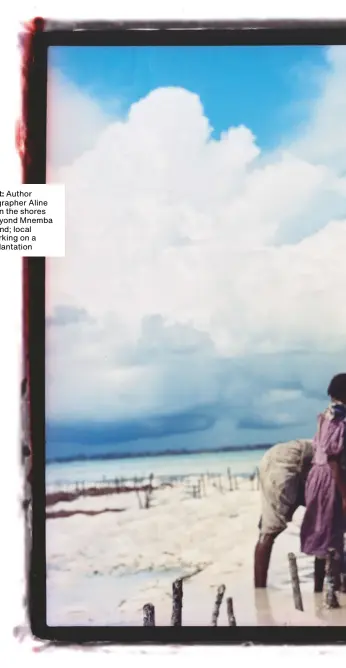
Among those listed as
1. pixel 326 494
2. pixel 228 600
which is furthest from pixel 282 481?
pixel 228 600

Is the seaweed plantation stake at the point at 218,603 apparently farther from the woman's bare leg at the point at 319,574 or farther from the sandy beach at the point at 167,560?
the woman's bare leg at the point at 319,574

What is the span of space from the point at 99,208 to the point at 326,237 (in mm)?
358

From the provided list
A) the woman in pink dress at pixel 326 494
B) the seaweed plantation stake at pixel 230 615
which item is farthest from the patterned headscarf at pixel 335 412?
the seaweed plantation stake at pixel 230 615

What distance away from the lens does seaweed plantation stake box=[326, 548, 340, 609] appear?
3.31 feet

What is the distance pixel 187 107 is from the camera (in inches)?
41.5

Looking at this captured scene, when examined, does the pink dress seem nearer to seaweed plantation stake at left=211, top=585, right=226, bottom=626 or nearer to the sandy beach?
the sandy beach

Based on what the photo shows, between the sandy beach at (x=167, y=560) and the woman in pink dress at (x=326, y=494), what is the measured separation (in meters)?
0.02

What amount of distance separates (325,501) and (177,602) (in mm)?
273

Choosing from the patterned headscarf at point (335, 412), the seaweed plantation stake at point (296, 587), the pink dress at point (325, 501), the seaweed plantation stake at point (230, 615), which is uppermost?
the patterned headscarf at point (335, 412)

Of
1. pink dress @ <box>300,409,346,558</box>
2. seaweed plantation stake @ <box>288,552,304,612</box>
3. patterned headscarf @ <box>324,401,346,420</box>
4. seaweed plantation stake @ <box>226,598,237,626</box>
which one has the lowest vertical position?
seaweed plantation stake @ <box>226,598,237,626</box>

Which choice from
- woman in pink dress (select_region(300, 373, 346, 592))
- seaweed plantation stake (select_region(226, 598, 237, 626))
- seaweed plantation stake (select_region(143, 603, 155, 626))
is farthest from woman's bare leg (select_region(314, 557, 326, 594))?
seaweed plantation stake (select_region(143, 603, 155, 626))

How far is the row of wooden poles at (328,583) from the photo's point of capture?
101 cm
